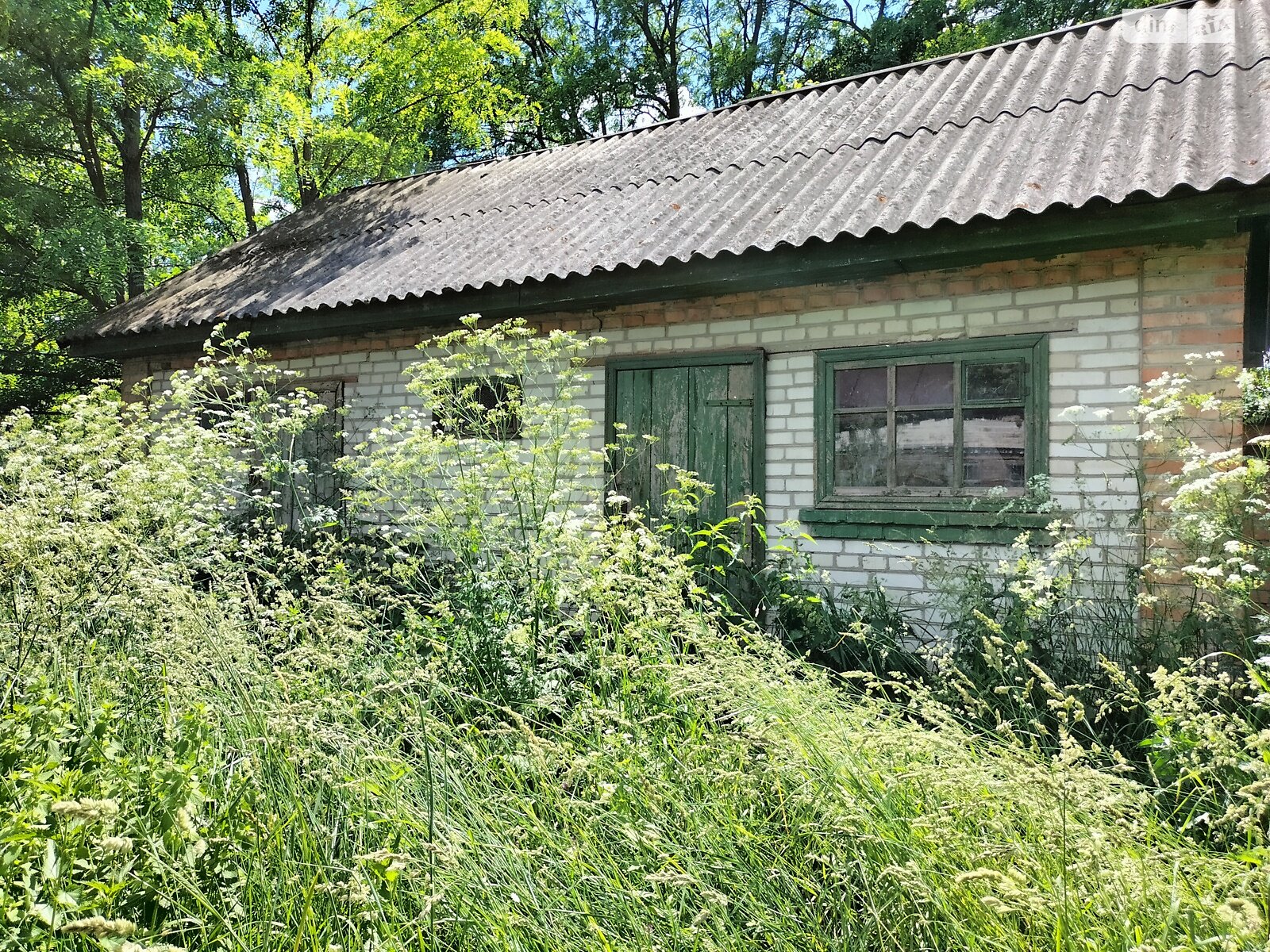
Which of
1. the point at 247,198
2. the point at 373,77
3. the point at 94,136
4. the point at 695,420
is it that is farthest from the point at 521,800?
the point at 247,198

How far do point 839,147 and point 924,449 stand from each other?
2.75 metres

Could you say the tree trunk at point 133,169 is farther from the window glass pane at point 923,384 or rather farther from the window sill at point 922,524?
the window glass pane at point 923,384

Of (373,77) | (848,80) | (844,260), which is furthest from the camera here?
(373,77)

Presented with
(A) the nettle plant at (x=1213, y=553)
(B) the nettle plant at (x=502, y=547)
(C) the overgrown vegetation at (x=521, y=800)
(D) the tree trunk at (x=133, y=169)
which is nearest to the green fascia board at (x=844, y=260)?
(A) the nettle plant at (x=1213, y=553)

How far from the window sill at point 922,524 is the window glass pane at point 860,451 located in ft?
0.68

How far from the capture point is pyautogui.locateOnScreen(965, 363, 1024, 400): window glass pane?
5082mm

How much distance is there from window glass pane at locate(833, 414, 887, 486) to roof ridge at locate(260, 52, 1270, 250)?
7.58 ft

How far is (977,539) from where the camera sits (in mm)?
5016

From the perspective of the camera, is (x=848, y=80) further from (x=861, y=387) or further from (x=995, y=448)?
(x=995, y=448)

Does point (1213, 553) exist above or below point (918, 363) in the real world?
below

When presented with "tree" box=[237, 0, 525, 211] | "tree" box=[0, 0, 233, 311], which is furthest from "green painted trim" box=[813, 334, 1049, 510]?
"tree" box=[237, 0, 525, 211]

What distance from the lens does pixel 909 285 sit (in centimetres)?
534

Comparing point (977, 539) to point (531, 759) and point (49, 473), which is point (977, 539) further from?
point (49, 473)

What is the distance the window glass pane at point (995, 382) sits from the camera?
200 inches
